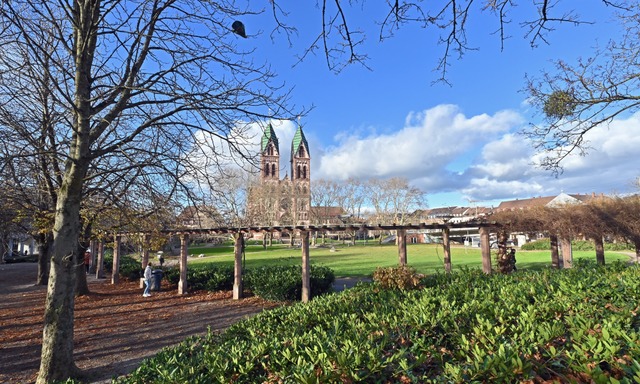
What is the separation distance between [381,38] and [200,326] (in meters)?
9.21

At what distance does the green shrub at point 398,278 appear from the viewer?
247 inches

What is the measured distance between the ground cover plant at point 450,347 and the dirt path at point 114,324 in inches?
170

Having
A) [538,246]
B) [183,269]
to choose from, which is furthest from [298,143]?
[183,269]

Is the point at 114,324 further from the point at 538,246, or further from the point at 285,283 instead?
the point at 538,246

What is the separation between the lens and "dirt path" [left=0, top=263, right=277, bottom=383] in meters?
7.02

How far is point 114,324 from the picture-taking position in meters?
10.2

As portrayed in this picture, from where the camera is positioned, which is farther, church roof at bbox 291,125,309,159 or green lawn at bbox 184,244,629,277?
church roof at bbox 291,125,309,159

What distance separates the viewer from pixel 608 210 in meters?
13.2

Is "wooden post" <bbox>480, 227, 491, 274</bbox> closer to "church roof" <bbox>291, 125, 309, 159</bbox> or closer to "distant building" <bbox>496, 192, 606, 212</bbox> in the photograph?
"distant building" <bbox>496, 192, 606, 212</bbox>

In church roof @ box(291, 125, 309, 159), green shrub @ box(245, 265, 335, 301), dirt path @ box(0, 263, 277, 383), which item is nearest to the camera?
dirt path @ box(0, 263, 277, 383)

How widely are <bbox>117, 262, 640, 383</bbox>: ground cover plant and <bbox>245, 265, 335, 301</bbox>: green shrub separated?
7979 millimetres

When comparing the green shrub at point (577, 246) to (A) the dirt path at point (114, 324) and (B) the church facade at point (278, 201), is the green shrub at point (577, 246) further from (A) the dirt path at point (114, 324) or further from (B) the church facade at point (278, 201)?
(A) the dirt path at point (114, 324)

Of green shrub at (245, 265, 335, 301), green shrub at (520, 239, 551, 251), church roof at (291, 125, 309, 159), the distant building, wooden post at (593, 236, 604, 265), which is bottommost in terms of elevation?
green shrub at (520, 239, 551, 251)

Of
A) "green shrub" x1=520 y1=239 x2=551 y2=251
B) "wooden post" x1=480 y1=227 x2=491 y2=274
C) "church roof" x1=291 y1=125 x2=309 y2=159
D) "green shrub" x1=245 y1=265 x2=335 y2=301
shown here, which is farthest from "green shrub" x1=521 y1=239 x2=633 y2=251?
"church roof" x1=291 y1=125 x2=309 y2=159
